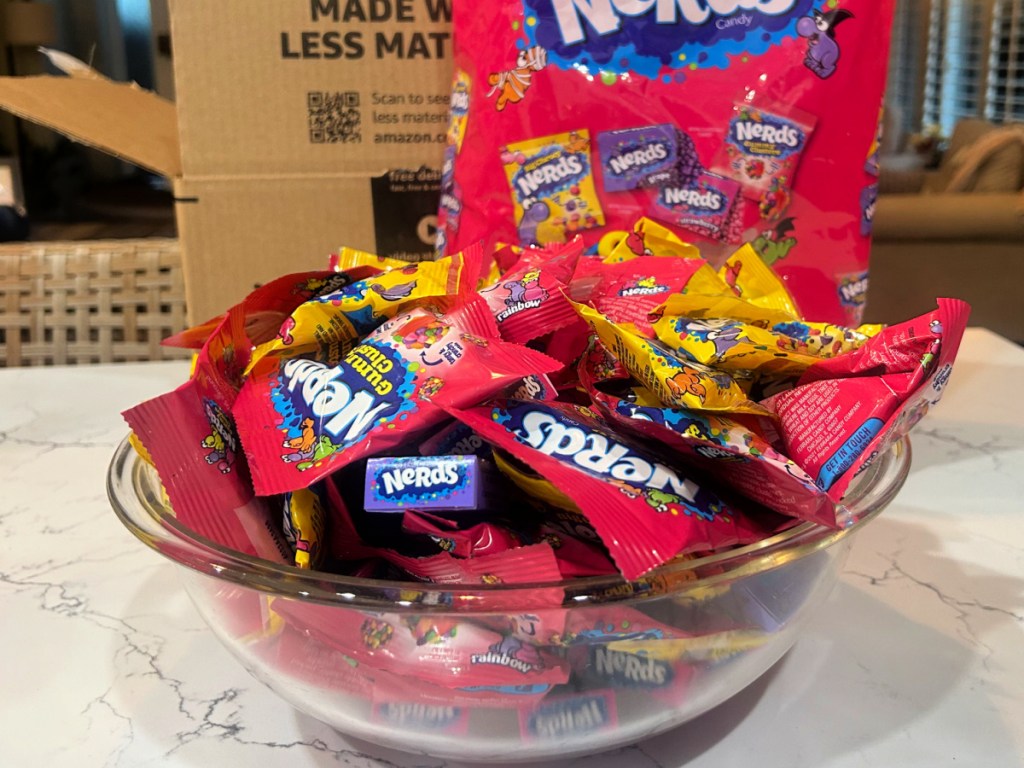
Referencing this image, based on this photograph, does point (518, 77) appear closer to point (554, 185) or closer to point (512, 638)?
point (554, 185)

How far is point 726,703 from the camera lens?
0.47 meters

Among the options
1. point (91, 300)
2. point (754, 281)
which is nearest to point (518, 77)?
point (754, 281)

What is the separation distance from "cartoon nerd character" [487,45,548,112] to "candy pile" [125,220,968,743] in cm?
37

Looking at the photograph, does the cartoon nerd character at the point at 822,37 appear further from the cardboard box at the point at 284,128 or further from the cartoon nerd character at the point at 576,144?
the cardboard box at the point at 284,128

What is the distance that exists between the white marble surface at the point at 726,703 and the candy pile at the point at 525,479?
0.24 feet

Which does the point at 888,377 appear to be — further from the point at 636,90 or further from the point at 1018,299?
the point at 1018,299

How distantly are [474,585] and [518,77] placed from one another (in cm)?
57

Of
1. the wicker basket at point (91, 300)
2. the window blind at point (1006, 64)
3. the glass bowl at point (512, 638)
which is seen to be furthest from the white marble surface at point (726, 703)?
the window blind at point (1006, 64)

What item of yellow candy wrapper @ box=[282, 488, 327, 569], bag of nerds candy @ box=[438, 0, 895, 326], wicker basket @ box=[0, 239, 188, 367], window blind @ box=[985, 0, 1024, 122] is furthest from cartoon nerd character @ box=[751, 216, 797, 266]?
window blind @ box=[985, 0, 1024, 122]

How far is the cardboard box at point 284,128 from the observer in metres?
0.89

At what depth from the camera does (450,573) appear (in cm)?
39

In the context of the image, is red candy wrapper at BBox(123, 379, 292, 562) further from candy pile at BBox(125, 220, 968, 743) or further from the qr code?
the qr code

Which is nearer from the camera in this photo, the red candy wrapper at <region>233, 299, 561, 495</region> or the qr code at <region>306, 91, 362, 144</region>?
the red candy wrapper at <region>233, 299, 561, 495</region>

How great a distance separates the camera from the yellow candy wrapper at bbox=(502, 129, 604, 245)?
799 millimetres
